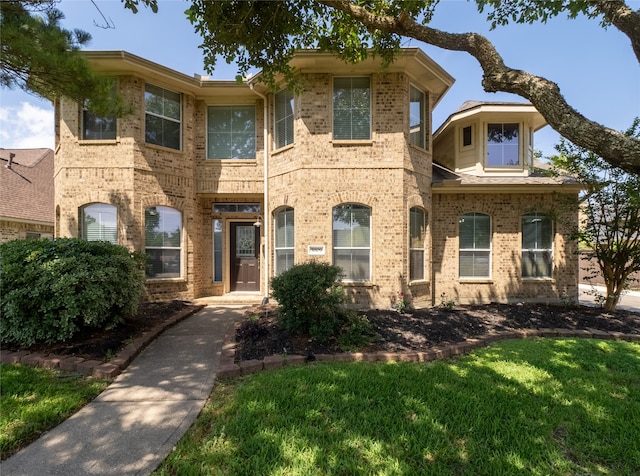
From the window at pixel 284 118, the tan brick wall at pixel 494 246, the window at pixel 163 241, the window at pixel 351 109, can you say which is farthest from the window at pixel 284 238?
the tan brick wall at pixel 494 246

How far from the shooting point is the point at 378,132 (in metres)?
7.70

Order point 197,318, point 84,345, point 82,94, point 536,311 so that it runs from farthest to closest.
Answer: point 536,311 < point 197,318 < point 82,94 < point 84,345

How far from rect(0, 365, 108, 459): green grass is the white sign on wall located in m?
4.80

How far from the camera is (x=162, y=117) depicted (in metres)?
8.43

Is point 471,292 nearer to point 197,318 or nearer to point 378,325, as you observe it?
point 378,325

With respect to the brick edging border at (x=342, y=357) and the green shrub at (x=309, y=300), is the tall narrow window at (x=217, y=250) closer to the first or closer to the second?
the brick edging border at (x=342, y=357)

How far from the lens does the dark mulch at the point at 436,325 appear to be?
4832 millimetres

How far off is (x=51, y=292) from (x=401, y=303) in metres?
6.80

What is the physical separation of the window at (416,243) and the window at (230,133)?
5.18 metres

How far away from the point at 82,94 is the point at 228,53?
2623 mm

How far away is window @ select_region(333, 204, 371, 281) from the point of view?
25.3 ft

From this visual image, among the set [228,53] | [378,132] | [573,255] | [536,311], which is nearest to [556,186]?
[573,255]

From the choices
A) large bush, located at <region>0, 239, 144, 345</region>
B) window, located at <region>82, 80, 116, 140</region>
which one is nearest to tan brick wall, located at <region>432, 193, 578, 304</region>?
large bush, located at <region>0, 239, 144, 345</region>

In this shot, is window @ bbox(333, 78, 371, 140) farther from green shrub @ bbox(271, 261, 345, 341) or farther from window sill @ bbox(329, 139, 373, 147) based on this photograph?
green shrub @ bbox(271, 261, 345, 341)
